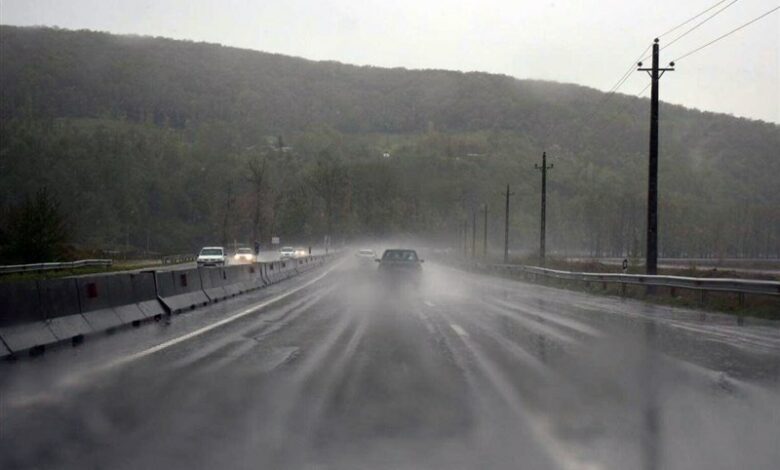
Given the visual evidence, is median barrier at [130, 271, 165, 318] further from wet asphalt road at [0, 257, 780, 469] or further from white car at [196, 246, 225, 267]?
white car at [196, 246, 225, 267]

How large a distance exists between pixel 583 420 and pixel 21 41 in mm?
169803

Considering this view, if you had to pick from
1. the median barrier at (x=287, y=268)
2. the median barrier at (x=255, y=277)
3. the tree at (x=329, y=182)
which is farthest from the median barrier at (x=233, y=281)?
the tree at (x=329, y=182)

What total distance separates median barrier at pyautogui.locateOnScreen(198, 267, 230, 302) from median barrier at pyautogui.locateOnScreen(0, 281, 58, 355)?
12.0 m

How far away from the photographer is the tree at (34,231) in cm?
5109

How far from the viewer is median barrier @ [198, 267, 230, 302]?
25.9 meters

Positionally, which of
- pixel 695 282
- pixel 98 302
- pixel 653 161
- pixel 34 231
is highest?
pixel 653 161

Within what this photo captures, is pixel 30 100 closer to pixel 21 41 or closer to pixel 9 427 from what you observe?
pixel 21 41

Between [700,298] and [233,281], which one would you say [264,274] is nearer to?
[233,281]

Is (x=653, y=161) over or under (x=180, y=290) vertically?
over

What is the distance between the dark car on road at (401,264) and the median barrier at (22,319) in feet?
80.6

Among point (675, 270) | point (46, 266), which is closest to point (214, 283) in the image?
point (675, 270)

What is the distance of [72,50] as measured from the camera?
159250 mm

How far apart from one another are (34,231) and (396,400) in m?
47.8

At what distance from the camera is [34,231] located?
5141 centimetres
